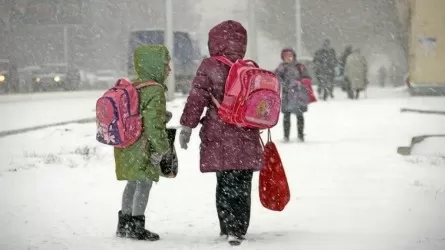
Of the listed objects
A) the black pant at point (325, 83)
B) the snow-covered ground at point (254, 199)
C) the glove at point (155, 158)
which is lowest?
the black pant at point (325, 83)

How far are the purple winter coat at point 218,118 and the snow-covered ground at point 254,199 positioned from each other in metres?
0.57

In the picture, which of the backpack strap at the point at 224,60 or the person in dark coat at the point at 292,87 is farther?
the person in dark coat at the point at 292,87

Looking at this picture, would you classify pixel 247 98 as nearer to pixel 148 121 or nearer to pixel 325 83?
pixel 148 121

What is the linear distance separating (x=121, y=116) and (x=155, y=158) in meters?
0.37

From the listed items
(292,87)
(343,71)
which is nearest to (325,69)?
(343,71)

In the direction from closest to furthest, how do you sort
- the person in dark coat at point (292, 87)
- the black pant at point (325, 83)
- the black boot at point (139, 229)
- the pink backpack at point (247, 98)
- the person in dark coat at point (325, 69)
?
the pink backpack at point (247, 98), the black boot at point (139, 229), the person in dark coat at point (292, 87), the black pant at point (325, 83), the person in dark coat at point (325, 69)

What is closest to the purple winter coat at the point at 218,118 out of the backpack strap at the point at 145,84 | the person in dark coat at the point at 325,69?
the backpack strap at the point at 145,84

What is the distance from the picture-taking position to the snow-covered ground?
6113mm

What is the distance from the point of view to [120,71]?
160 ft

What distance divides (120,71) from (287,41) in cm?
969

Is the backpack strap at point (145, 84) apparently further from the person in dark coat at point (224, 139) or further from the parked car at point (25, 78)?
the parked car at point (25, 78)

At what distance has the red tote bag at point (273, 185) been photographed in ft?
19.9

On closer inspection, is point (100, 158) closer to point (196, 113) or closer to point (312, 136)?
point (312, 136)

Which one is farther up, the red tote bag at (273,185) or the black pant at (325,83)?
the red tote bag at (273,185)
